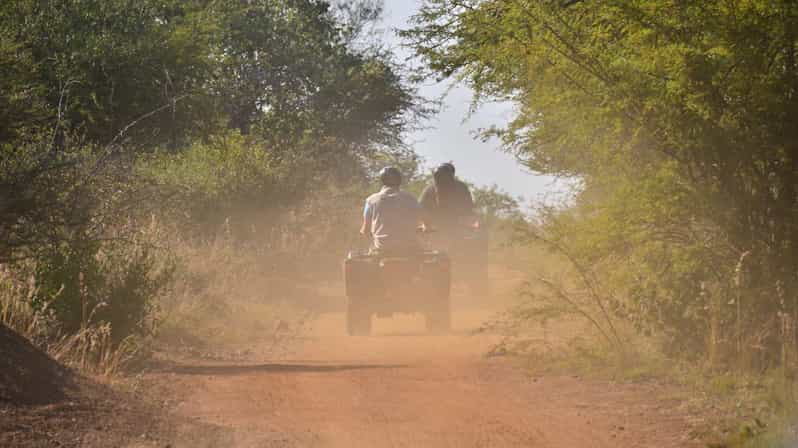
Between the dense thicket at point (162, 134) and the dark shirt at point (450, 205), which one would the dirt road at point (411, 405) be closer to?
the dense thicket at point (162, 134)

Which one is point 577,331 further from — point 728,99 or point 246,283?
point 246,283

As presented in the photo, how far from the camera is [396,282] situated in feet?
50.5

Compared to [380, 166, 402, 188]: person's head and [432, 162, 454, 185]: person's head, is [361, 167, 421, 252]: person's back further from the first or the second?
[432, 162, 454, 185]: person's head

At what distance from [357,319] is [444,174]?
655cm

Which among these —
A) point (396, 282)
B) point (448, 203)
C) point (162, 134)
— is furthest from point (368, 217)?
point (162, 134)

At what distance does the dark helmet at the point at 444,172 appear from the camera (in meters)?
21.6

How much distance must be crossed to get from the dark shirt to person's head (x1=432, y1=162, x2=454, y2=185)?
92 millimetres

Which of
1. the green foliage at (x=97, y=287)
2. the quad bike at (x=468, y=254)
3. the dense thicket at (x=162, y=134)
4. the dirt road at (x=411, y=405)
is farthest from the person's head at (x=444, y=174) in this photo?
the green foliage at (x=97, y=287)

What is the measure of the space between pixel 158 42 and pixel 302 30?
508 inches

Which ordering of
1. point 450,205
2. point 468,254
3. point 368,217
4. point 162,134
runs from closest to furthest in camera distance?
point 368,217, point 468,254, point 450,205, point 162,134

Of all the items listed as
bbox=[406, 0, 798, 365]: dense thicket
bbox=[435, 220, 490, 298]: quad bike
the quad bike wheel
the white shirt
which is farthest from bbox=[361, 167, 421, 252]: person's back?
bbox=[435, 220, 490, 298]: quad bike

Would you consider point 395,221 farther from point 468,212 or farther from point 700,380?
point 700,380

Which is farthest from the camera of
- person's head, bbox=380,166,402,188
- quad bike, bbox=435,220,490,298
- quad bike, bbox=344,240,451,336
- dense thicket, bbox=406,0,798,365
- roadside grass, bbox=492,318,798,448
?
quad bike, bbox=435,220,490,298

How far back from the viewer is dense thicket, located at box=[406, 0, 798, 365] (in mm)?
9734
